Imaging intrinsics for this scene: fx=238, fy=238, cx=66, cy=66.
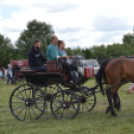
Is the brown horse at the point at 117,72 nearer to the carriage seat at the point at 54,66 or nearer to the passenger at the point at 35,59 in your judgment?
the carriage seat at the point at 54,66

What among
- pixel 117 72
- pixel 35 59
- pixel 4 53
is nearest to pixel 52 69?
pixel 35 59

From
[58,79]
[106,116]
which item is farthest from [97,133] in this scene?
[58,79]

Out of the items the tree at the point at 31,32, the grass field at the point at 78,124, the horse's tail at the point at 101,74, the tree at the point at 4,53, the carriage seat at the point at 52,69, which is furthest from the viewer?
the tree at the point at 4,53

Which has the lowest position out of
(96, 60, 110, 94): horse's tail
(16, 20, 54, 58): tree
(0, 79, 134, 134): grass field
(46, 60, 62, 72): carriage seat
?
(0, 79, 134, 134): grass field

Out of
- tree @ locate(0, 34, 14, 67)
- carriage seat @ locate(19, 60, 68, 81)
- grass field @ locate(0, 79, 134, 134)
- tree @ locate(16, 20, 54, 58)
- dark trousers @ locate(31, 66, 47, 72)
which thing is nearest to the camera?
grass field @ locate(0, 79, 134, 134)

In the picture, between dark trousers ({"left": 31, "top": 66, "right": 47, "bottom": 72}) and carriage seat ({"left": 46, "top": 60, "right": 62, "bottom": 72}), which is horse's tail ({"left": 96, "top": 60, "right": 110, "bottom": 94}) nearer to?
carriage seat ({"left": 46, "top": 60, "right": 62, "bottom": 72})

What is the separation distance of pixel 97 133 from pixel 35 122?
1739mm

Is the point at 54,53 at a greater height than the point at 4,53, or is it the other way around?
the point at 4,53

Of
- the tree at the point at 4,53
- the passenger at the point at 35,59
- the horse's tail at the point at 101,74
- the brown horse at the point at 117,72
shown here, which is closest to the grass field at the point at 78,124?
the brown horse at the point at 117,72

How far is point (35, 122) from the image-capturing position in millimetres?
5590

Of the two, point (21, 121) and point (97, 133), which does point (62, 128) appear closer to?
point (97, 133)

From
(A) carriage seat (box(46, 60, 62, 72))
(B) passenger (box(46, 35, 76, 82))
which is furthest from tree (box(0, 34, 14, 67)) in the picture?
(A) carriage seat (box(46, 60, 62, 72))

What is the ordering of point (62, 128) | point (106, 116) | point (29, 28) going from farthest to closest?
point (29, 28), point (106, 116), point (62, 128)

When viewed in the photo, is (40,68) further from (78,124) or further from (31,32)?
(31,32)
